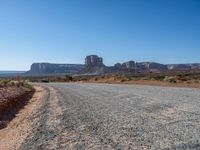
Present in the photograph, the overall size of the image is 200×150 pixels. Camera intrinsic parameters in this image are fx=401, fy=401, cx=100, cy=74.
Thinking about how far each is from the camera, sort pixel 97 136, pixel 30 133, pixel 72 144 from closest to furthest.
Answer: pixel 72 144 → pixel 97 136 → pixel 30 133

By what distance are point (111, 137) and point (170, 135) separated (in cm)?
160

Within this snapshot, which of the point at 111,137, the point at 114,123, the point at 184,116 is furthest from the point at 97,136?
the point at 184,116

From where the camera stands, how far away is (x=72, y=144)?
1038 cm

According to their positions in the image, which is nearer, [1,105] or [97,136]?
[97,136]

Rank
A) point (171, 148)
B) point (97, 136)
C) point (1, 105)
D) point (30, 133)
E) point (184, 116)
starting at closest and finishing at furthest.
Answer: point (171, 148), point (97, 136), point (30, 133), point (184, 116), point (1, 105)

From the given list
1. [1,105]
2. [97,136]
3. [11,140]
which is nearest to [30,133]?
[11,140]

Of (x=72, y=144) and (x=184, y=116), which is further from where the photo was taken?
(x=184, y=116)

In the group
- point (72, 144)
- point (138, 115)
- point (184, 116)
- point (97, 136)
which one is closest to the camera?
→ point (72, 144)

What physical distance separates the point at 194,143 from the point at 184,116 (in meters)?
5.41

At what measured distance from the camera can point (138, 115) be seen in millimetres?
15844

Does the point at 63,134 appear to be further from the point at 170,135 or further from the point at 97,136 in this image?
the point at 170,135

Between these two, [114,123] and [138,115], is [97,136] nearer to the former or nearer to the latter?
[114,123]

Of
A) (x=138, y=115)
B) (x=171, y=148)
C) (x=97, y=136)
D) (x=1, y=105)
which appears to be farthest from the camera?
(x=1, y=105)

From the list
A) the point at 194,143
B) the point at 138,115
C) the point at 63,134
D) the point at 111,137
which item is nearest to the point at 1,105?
the point at 138,115
